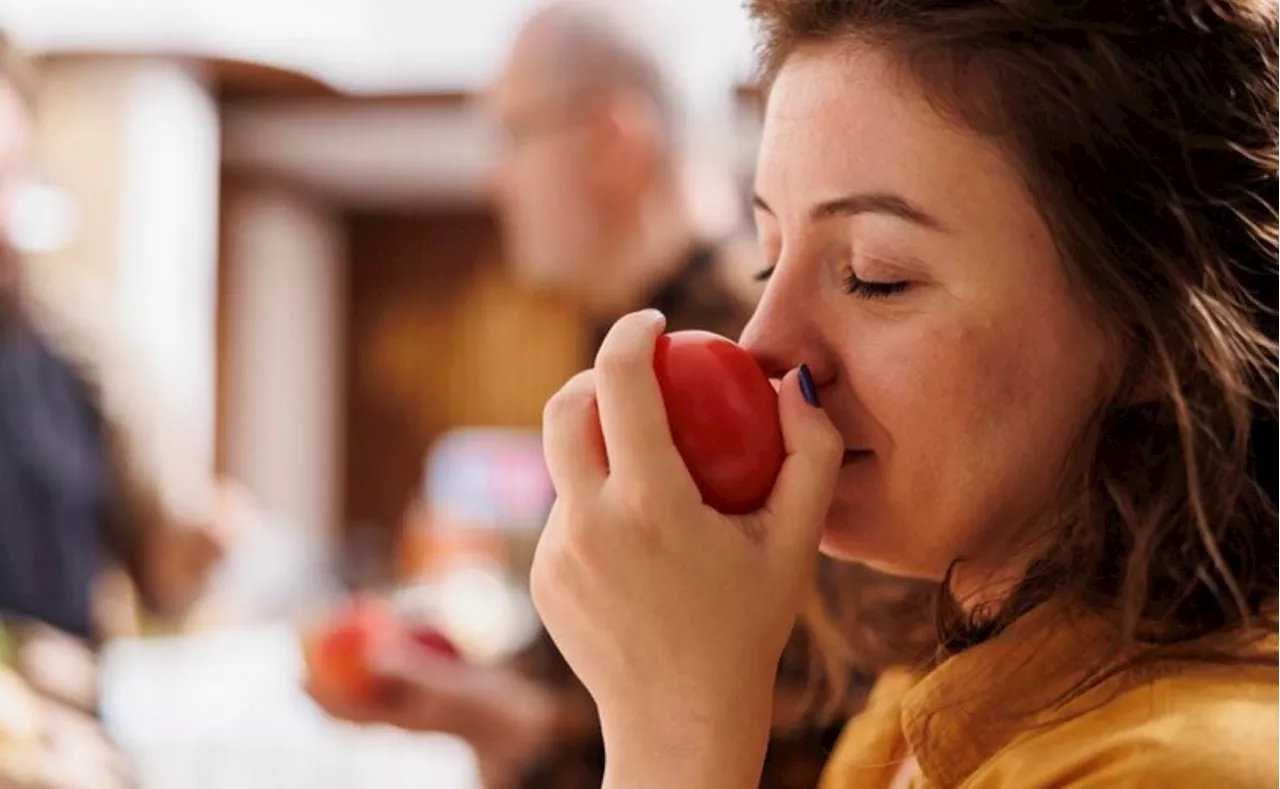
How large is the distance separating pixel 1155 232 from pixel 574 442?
276 mm

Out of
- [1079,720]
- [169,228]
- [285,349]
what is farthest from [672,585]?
[285,349]

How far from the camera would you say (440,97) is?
15.8 ft

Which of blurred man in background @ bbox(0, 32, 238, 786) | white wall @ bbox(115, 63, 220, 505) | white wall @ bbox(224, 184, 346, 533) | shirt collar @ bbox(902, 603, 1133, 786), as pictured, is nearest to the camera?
shirt collar @ bbox(902, 603, 1133, 786)

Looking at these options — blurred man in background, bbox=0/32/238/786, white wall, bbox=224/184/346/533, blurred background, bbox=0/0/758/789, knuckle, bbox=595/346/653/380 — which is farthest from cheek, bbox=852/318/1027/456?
white wall, bbox=224/184/346/533

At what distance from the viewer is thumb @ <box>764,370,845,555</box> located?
0.63 metres

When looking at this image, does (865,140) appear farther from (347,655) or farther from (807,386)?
(347,655)

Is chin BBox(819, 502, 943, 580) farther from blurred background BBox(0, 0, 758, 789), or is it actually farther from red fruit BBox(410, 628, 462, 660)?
red fruit BBox(410, 628, 462, 660)

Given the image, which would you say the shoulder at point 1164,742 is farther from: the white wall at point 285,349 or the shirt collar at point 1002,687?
the white wall at point 285,349

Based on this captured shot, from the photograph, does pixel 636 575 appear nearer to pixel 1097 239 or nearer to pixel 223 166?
pixel 1097 239

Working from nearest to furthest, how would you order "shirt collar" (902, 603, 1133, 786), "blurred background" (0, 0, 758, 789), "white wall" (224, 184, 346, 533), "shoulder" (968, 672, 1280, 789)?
"shoulder" (968, 672, 1280, 789)
"shirt collar" (902, 603, 1133, 786)
"blurred background" (0, 0, 758, 789)
"white wall" (224, 184, 346, 533)

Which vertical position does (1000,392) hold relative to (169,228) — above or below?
above

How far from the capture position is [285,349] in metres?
6.17

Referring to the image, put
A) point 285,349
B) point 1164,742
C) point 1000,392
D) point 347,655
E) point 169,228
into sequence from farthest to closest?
point 285,349
point 169,228
point 347,655
point 1000,392
point 1164,742

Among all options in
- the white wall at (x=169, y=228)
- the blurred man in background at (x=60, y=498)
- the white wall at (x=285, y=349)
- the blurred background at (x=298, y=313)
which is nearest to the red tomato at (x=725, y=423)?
the blurred background at (x=298, y=313)
